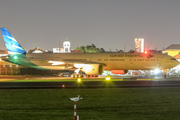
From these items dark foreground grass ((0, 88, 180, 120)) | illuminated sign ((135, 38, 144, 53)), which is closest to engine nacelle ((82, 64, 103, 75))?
dark foreground grass ((0, 88, 180, 120))

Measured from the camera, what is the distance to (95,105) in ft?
57.0

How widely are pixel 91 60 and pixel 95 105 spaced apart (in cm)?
2446

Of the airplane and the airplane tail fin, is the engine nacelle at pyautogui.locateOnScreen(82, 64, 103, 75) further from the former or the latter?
the airplane tail fin

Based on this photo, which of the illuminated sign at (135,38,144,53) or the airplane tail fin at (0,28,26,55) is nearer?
the airplane tail fin at (0,28,26,55)

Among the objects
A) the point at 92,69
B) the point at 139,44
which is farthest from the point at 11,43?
the point at 139,44

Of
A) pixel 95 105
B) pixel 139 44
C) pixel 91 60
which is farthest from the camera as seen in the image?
pixel 139 44

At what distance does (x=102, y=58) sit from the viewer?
135ft

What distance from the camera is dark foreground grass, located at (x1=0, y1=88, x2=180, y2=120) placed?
15164mm

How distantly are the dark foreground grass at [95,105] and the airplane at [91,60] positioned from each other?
17620mm

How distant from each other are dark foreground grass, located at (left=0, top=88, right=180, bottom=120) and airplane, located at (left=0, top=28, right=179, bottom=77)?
1762 centimetres

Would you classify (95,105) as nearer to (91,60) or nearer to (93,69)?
(93,69)

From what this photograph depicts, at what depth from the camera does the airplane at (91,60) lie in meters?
40.3

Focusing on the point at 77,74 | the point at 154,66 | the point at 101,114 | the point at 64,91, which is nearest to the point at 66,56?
the point at 77,74

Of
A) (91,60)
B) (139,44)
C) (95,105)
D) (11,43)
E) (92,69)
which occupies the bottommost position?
(95,105)
